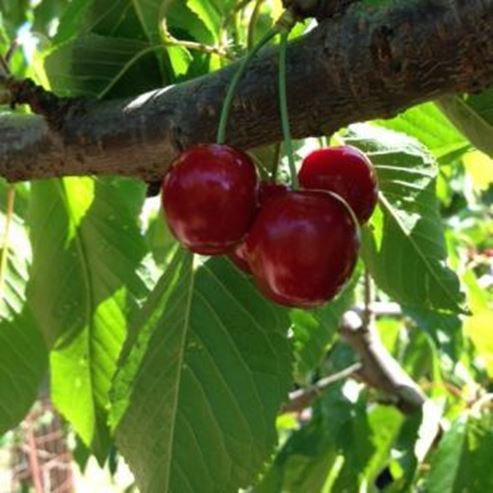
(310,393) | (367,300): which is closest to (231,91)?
(367,300)

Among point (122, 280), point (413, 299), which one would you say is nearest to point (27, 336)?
point (122, 280)

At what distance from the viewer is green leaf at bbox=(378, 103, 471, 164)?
5.58 feet

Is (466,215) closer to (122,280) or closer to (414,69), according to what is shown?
(122,280)

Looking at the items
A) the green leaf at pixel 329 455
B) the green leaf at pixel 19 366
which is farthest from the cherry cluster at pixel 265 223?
the green leaf at pixel 329 455

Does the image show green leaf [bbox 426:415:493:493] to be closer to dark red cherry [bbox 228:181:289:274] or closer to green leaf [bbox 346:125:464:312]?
green leaf [bbox 346:125:464:312]

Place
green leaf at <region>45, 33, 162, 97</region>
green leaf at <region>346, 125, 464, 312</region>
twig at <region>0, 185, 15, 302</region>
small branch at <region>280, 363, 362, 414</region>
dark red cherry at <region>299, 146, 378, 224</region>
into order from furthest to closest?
small branch at <region>280, 363, 362, 414</region>
twig at <region>0, 185, 15, 302</region>
green leaf at <region>346, 125, 464, 312</region>
green leaf at <region>45, 33, 162, 97</region>
dark red cherry at <region>299, 146, 378, 224</region>

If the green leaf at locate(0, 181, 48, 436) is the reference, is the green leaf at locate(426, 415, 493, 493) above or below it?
below

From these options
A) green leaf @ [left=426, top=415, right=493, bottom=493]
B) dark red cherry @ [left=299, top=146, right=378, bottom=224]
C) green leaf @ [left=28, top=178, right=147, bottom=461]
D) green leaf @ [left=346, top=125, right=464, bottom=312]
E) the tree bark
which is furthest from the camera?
green leaf @ [left=426, top=415, right=493, bottom=493]

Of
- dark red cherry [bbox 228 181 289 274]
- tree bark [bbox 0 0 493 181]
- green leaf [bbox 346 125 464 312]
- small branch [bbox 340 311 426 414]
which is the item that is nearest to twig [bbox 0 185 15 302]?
tree bark [bbox 0 0 493 181]

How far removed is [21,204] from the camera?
2051 mm

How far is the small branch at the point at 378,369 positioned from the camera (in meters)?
2.57

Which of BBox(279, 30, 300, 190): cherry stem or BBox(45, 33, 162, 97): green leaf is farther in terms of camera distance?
BBox(45, 33, 162, 97): green leaf

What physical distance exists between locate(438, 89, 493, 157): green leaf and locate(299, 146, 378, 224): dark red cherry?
160 mm

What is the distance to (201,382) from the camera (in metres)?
1.54
